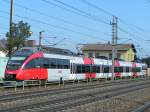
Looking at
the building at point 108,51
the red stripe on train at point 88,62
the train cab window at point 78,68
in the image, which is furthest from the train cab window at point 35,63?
the building at point 108,51

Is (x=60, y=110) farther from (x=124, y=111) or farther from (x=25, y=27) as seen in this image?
(x=25, y=27)

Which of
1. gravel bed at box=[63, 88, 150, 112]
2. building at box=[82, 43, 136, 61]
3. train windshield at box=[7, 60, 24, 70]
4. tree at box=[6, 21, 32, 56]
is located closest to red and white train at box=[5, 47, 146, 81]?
train windshield at box=[7, 60, 24, 70]

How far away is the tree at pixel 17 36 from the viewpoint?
45872mm

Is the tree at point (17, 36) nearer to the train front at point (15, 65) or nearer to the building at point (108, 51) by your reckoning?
the train front at point (15, 65)

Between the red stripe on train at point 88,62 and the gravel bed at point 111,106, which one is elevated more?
the red stripe on train at point 88,62

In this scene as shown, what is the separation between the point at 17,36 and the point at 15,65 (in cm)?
926

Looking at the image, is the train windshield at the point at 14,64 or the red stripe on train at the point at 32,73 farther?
the train windshield at the point at 14,64

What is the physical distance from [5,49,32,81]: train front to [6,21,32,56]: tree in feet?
23.5

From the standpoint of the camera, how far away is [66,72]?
1817 inches

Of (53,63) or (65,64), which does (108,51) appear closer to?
(65,64)

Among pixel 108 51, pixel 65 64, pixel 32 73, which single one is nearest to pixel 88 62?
pixel 65 64

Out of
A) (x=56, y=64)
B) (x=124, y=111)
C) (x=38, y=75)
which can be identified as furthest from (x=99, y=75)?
(x=124, y=111)

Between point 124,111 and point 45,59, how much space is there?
2179 centimetres

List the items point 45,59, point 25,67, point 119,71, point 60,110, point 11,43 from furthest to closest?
point 119,71
point 11,43
point 45,59
point 25,67
point 60,110
